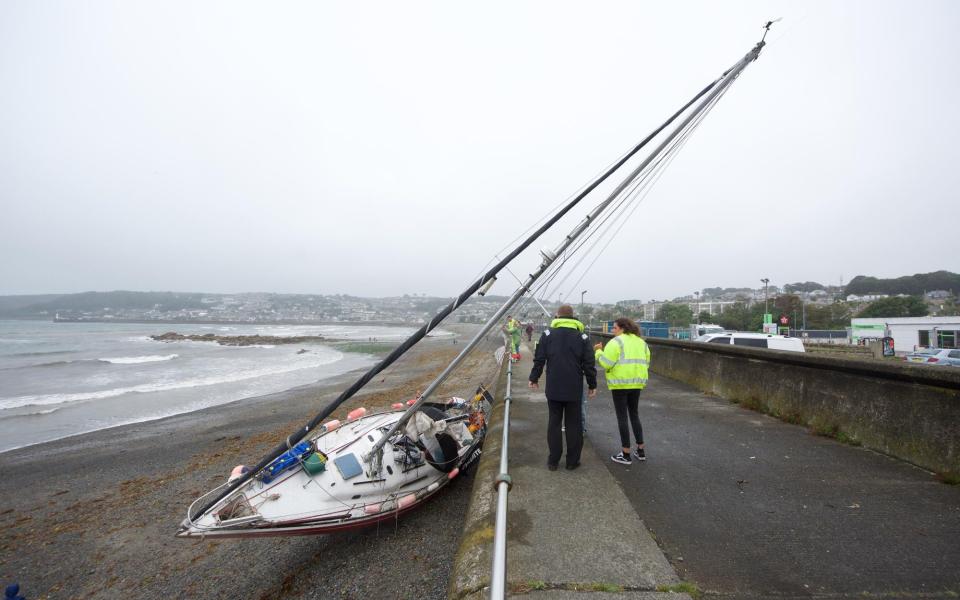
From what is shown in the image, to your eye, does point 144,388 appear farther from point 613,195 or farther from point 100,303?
point 100,303

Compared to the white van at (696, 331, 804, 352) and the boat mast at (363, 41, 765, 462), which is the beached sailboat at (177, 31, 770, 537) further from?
the white van at (696, 331, 804, 352)

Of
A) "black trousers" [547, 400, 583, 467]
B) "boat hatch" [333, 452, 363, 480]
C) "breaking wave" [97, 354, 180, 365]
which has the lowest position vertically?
"breaking wave" [97, 354, 180, 365]

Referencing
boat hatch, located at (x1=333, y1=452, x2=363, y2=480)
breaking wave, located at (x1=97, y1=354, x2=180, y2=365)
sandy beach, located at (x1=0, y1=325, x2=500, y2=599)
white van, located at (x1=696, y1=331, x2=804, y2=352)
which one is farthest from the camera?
breaking wave, located at (x1=97, y1=354, x2=180, y2=365)

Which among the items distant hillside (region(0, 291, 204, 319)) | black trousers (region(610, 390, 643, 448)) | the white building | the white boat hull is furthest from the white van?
distant hillside (region(0, 291, 204, 319))

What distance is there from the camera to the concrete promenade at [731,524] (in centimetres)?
267

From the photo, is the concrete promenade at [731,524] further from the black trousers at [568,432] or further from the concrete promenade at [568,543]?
the black trousers at [568,432]

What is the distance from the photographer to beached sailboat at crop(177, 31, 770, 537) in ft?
15.5

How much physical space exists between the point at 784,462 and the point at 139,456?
14.1 metres

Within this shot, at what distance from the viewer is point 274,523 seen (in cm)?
473

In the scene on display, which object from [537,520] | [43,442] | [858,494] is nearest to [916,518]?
[858,494]

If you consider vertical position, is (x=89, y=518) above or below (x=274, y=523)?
below

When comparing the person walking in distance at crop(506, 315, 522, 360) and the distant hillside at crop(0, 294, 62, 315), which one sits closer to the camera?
the person walking in distance at crop(506, 315, 522, 360)

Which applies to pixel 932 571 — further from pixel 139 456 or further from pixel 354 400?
pixel 354 400

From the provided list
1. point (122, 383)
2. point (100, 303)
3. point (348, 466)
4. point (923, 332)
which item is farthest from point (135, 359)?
point (100, 303)
